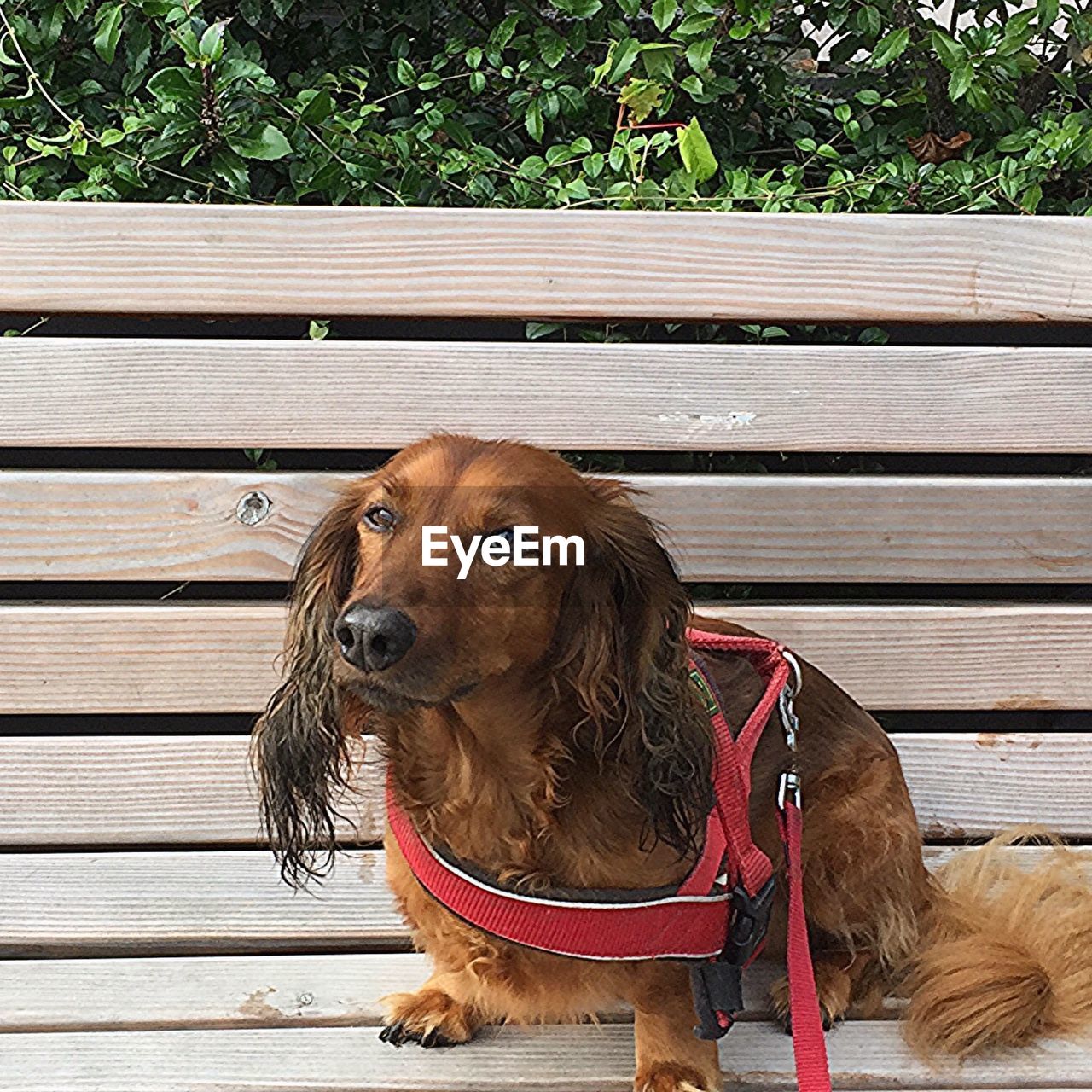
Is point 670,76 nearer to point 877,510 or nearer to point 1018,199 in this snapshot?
point 1018,199

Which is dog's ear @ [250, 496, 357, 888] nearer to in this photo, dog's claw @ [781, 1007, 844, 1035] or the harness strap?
the harness strap

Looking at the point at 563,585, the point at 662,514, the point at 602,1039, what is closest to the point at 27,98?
the point at 662,514

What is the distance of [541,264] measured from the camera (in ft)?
6.39

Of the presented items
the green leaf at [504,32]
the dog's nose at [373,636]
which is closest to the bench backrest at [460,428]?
the green leaf at [504,32]

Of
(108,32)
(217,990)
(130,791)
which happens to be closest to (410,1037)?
(217,990)

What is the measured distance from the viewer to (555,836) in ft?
4.65

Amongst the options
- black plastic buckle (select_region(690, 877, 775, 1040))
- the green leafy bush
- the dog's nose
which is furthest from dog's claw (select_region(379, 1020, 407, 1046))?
the green leafy bush

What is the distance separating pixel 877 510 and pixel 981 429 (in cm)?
20

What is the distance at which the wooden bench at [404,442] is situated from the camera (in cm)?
191

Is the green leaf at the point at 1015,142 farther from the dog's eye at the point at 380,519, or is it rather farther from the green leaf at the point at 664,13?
the dog's eye at the point at 380,519

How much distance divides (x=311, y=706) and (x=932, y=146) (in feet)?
5.13

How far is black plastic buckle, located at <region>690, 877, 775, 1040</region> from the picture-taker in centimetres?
141

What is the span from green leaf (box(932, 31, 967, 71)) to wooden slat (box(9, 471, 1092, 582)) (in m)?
0.72
